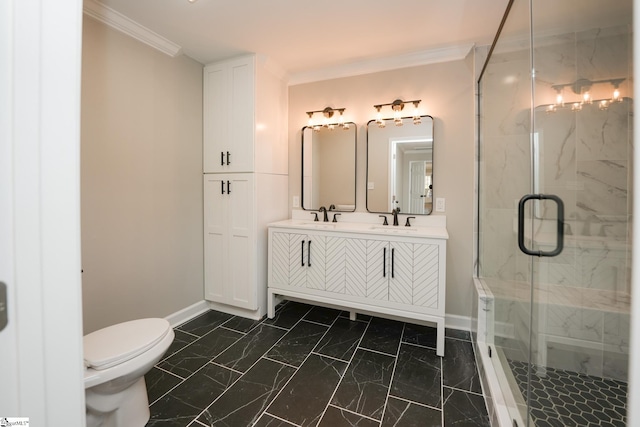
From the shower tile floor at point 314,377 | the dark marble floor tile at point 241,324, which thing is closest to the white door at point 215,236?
the dark marble floor tile at point 241,324

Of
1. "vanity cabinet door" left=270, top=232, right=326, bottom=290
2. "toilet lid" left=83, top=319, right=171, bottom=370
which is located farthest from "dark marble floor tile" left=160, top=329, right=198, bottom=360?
"vanity cabinet door" left=270, top=232, right=326, bottom=290

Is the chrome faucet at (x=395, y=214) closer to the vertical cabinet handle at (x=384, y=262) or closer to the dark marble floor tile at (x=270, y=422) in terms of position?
the vertical cabinet handle at (x=384, y=262)

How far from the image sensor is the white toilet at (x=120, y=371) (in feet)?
4.07

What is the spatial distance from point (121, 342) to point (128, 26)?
2210 millimetres

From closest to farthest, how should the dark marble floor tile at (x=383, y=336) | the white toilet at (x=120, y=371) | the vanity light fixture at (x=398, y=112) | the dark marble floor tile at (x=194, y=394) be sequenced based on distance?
the white toilet at (x=120, y=371) → the dark marble floor tile at (x=194, y=394) → the dark marble floor tile at (x=383, y=336) → the vanity light fixture at (x=398, y=112)

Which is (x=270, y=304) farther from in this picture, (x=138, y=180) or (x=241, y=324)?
(x=138, y=180)

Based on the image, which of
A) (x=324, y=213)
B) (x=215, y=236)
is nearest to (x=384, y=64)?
(x=324, y=213)

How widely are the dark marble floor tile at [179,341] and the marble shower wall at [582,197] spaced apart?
7.55 ft

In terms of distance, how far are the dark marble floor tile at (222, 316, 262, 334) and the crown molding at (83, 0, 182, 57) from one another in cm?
248

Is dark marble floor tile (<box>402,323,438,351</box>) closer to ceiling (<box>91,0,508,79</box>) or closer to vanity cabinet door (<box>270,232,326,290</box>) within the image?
vanity cabinet door (<box>270,232,326,290</box>)

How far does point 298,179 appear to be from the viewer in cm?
305

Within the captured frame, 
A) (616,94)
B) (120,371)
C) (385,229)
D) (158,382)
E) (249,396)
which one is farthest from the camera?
(385,229)

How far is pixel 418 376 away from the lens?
6.06 feet

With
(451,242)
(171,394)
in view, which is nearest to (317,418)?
(171,394)
